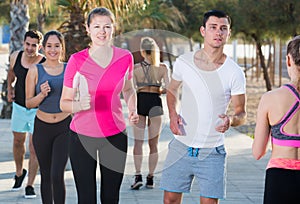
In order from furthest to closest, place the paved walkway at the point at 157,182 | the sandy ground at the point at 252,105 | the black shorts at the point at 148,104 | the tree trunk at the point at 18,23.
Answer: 1. the sandy ground at the point at 252,105
2. the tree trunk at the point at 18,23
3. the black shorts at the point at 148,104
4. the paved walkway at the point at 157,182

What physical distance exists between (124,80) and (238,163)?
626 centimetres

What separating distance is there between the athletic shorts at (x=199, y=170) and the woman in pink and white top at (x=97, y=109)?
40cm

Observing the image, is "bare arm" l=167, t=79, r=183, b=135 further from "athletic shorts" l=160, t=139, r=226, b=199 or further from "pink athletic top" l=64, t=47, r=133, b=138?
"pink athletic top" l=64, t=47, r=133, b=138

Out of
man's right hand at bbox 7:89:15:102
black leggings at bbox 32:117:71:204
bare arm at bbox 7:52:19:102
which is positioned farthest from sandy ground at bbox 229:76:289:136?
black leggings at bbox 32:117:71:204

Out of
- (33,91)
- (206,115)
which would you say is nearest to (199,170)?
(206,115)

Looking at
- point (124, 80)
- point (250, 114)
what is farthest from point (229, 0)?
point (124, 80)

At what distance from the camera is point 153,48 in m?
9.44

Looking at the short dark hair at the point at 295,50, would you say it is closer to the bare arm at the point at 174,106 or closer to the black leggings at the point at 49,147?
the bare arm at the point at 174,106

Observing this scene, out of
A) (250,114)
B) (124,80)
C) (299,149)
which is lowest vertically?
(250,114)

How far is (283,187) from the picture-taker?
459 centimetres

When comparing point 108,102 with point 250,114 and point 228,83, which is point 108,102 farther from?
point 250,114

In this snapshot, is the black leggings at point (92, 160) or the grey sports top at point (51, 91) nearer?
the black leggings at point (92, 160)

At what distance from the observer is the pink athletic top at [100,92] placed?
219 inches

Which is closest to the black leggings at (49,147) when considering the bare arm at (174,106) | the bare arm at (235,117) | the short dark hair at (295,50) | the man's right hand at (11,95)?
the bare arm at (174,106)
